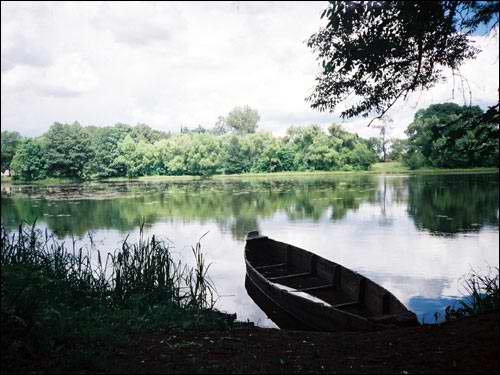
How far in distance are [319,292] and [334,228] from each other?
8.86m

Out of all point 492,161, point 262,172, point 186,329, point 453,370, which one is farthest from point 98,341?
point 262,172

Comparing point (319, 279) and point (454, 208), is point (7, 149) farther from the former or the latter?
point (319, 279)

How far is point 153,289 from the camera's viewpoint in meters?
6.24

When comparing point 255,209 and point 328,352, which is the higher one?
point 328,352

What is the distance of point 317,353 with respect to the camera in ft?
12.5

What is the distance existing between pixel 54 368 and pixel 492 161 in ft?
172

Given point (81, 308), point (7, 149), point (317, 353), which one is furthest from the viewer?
point (7, 149)

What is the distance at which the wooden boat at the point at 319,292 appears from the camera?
5648 mm

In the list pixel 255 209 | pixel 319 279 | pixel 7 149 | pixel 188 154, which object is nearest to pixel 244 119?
pixel 188 154

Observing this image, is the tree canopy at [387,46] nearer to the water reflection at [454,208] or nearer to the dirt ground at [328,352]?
the dirt ground at [328,352]

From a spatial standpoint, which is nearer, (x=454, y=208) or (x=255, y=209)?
(x=454, y=208)

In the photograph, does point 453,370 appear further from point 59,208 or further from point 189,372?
point 59,208

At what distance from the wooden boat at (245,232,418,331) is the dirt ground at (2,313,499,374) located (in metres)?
1.27

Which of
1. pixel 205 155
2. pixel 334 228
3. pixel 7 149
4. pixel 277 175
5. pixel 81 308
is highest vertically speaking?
pixel 7 149
